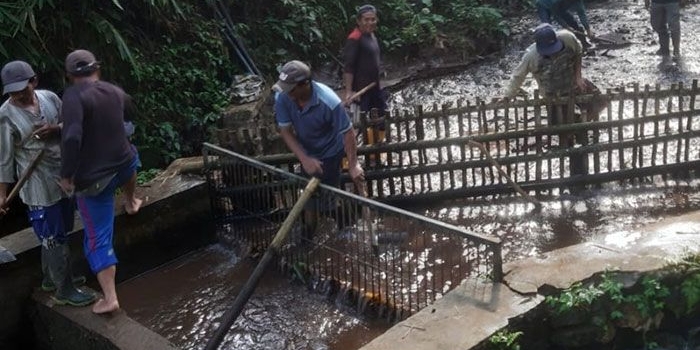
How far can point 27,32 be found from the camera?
7922 mm

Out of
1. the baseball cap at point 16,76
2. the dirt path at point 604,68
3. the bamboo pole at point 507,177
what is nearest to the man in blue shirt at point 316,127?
the bamboo pole at point 507,177

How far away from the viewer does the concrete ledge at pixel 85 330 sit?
473cm

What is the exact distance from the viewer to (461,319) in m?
4.39

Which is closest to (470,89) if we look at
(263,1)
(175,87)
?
(263,1)

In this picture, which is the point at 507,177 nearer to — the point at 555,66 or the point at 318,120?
the point at 555,66

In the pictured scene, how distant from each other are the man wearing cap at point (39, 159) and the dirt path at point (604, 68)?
6.61 metres

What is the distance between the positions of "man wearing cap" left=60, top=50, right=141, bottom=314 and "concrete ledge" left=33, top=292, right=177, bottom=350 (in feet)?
0.39

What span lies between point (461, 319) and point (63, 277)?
298 cm

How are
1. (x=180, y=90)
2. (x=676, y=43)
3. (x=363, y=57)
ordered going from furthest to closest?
(x=676, y=43), (x=180, y=90), (x=363, y=57)

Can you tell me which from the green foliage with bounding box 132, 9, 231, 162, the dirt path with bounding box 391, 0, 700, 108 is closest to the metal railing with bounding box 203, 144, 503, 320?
the green foliage with bounding box 132, 9, 231, 162

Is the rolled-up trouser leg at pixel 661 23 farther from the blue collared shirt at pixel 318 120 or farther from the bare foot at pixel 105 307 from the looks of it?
the bare foot at pixel 105 307

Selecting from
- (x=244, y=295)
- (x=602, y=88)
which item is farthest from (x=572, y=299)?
(x=602, y=88)

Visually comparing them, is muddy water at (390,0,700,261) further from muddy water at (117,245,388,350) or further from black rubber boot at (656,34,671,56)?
muddy water at (117,245,388,350)

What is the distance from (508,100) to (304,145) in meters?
2.24
